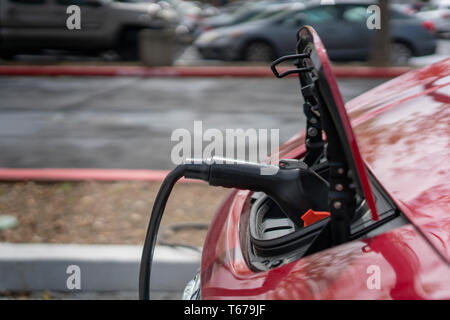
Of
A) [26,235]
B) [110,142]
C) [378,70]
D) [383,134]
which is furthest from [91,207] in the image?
[378,70]

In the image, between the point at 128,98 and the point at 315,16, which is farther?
the point at 315,16

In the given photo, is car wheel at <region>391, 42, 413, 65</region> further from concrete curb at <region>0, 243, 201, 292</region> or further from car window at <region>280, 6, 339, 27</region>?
concrete curb at <region>0, 243, 201, 292</region>

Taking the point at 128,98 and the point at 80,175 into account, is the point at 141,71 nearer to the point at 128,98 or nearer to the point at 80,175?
the point at 128,98

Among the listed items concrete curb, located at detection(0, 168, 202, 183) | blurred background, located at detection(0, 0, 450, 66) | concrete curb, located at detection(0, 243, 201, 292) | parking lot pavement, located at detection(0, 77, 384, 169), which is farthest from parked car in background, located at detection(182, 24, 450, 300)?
blurred background, located at detection(0, 0, 450, 66)

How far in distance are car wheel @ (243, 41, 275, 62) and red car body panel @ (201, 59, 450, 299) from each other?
1145cm

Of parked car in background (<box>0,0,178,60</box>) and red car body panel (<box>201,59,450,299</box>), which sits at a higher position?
parked car in background (<box>0,0,178,60</box>)

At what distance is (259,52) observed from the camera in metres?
13.4

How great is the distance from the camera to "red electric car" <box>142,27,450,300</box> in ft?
3.95

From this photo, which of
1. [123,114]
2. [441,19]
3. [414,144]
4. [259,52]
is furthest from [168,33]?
[441,19]

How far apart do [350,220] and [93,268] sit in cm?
226

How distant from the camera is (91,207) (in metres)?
4.34

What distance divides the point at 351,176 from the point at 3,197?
12.9 feet

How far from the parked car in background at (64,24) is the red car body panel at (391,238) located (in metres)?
11.9
